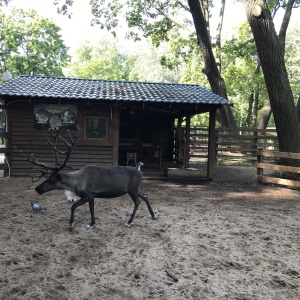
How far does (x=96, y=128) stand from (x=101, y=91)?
1.39 meters

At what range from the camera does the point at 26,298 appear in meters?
3.19

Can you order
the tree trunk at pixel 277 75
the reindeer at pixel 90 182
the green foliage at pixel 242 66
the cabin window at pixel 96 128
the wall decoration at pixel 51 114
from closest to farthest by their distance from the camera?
1. the reindeer at pixel 90 182
2. the tree trunk at pixel 277 75
3. the wall decoration at pixel 51 114
4. the cabin window at pixel 96 128
5. the green foliage at pixel 242 66

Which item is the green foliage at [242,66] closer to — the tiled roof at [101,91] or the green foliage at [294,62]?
the green foliage at [294,62]

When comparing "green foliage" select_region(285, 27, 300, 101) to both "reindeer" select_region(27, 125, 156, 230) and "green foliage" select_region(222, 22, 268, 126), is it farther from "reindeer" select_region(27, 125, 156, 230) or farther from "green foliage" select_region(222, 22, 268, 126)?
"reindeer" select_region(27, 125, 156, 230)

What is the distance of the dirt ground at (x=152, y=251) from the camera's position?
346cm

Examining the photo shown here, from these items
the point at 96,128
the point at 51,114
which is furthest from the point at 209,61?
the point at 51,114

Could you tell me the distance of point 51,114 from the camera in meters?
10.9

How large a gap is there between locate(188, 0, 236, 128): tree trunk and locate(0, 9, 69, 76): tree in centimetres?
2203

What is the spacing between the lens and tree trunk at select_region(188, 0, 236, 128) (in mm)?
15172

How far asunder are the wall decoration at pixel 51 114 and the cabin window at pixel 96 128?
671 millimetres

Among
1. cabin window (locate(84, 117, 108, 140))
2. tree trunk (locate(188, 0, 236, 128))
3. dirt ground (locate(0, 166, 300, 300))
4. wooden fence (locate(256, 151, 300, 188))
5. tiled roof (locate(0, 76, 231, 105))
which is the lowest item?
dirt ground (locate(0, 166, 300, 300))

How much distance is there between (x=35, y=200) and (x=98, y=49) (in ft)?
166

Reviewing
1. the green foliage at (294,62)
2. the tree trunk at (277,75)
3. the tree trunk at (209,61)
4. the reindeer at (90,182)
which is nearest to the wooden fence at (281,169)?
the tree trunk at (277,75)

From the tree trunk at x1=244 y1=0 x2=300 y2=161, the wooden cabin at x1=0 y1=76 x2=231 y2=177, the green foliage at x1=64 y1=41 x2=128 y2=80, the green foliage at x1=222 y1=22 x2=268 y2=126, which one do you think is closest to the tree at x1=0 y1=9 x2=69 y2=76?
the green foliage at x1=64 y1=41 x2=128 y2=80
